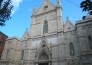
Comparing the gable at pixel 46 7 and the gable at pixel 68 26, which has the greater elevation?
the gable at pixel 46 7

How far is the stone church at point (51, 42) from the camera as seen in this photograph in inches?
731

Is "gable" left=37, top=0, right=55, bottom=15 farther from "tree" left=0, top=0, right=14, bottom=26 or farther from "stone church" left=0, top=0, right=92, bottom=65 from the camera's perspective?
"tree" left=0, top=0, right=14, bottom=26

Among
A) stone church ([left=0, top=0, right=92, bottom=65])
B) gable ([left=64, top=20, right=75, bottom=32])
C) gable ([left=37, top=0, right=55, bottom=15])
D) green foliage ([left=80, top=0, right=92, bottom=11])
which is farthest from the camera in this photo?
gable ([left=37, top=0, right=55, bottom=15])

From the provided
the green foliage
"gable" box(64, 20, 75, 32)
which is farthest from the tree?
"gable" box(64, 20, 75, 32)

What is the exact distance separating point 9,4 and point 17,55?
16.0 meters

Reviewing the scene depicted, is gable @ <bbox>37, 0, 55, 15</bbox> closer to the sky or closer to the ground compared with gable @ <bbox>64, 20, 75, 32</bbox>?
closer to the sky

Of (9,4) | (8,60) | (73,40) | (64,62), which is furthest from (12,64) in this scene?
(9,4)

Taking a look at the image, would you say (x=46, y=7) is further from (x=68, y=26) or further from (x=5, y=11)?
(x=5, y=11)

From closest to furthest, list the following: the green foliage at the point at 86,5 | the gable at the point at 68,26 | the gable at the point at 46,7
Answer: the green foliage at the point at 86,5 < the gable at the point at 68,26 < the gable at the point at 46,7

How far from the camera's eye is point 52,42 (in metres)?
22.6

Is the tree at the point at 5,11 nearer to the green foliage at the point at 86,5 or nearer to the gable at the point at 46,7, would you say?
the green foliage at the point at 86,5

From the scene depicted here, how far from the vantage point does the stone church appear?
18578mm

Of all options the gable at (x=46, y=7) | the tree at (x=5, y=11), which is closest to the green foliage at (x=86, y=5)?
the tree at (x=5, y=11)

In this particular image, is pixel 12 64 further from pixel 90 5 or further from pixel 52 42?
pixel 90 5
